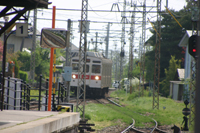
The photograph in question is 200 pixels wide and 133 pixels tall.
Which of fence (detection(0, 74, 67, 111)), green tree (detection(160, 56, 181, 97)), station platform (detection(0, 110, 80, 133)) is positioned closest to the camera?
station platform (detection(0, 110, 80, 133))

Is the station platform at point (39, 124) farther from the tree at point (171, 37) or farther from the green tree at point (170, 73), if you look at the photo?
the tree at point (171, 37)

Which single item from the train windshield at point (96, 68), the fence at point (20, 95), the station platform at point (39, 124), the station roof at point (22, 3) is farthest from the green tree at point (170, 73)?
the station roof at point (22, 3)

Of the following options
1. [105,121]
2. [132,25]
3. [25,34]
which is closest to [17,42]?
[132,25]

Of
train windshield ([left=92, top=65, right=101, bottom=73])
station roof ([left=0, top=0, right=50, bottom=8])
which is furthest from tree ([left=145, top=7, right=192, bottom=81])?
station roof ([left=0, top=0, right=50, bottom=8])

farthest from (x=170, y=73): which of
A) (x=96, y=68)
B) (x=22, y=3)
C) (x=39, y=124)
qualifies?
(x=39, y=124)

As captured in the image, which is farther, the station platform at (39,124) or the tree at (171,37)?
the tree at (171,37)

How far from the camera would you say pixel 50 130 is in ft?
19.2

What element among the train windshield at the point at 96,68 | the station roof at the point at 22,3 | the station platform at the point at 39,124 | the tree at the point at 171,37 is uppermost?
the tree at the point at 171,37

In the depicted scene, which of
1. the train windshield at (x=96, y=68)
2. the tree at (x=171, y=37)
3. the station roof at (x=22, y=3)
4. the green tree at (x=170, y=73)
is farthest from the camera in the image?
the tree at (x=171, y=37)

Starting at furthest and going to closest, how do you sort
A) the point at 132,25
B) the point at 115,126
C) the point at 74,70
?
1. the point at 132,25
2. the point at 74,70
3. the point at 115,126

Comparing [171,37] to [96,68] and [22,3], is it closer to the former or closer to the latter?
[96,68]

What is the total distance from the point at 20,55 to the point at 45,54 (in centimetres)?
304

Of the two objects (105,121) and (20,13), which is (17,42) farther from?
(20,13)

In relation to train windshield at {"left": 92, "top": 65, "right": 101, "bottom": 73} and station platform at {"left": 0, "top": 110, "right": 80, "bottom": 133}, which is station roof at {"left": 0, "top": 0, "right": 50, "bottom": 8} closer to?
station platform at {"left": 0, "top": 110, "right": 80, "bottom": 133}
